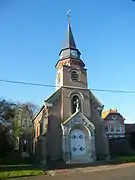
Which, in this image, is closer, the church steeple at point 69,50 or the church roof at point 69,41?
the church steeple at point 69,50

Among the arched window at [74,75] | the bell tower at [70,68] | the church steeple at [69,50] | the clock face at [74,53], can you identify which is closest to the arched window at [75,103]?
the bell tower at [70,68]

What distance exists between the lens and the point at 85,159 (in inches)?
1157

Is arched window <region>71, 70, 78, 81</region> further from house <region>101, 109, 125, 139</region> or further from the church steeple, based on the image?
house <region>101, 109, 125, 139</region>

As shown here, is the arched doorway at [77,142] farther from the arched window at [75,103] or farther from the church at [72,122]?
the arched window at [75,103]

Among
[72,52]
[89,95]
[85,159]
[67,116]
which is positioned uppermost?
[72,52]

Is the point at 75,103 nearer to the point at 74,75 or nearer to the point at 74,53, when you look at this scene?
the point at 74,75

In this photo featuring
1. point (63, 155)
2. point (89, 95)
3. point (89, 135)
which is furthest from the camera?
point (89, 95)

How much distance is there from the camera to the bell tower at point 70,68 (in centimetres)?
3219

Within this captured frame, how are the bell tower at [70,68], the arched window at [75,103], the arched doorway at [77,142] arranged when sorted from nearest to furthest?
the arched doorway at [77,142] → the arched window at [75,103] → the bell tower at [70,68]

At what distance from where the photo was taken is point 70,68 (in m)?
32.8

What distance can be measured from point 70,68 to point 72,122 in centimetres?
794

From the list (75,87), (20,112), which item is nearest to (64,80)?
(75,87)

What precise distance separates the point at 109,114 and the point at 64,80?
2755 cm

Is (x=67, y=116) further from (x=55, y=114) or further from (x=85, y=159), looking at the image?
(x=85, y=159)
